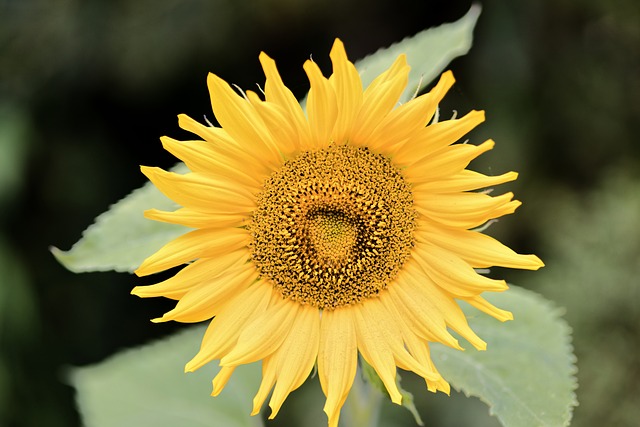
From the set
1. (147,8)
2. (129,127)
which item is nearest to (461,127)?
(147,8)

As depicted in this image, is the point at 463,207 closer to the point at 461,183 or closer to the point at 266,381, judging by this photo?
the point at 461,183

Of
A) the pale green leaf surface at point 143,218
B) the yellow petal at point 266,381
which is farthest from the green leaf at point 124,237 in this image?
the yellow petal at point 266,381

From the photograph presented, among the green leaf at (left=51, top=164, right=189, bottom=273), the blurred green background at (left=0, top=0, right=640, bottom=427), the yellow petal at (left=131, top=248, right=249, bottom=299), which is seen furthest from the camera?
the blurred green background at (left=0, top=0, right=640, bottom=427)

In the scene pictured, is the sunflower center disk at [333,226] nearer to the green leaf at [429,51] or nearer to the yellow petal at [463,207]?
the yellow petal at [463,207]

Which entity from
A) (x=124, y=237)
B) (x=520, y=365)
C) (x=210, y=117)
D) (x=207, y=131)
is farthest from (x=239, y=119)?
(x=210, y=117)

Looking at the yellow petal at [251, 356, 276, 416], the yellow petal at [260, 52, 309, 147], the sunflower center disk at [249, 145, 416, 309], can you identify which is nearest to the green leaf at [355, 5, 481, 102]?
the sunflower center disk at [249, 145, 416, 309]

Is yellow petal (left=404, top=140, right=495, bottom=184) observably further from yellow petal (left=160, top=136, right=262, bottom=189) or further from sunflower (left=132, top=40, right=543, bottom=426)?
yellow petal (left=160, top=136, right=262, bottom=189)
